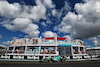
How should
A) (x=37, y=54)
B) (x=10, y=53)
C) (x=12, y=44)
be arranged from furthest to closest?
(x=12, y=44) → (x=10, y=53) → (x=37, y=54)

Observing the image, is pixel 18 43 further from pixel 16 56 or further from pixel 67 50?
pixel 67 50

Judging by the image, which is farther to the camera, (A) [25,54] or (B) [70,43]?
(B) [70,43]

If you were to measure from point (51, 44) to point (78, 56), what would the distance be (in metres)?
10.7

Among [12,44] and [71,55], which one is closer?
[71,55]

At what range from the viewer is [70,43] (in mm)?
24906

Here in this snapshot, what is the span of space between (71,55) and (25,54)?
653 inches

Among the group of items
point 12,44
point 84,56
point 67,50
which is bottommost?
point 84,56

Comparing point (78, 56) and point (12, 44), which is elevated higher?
point (12, 44)

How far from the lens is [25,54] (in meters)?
23.4

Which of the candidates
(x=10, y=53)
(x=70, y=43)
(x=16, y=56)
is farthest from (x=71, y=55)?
(x=10, y=53)

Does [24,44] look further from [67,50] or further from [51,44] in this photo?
[67,50]

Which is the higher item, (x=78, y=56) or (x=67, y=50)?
(x=67, y=50)

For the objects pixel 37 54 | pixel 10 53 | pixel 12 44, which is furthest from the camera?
pixel 12 44

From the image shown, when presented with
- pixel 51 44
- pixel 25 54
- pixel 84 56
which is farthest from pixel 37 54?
pixel 84 56
